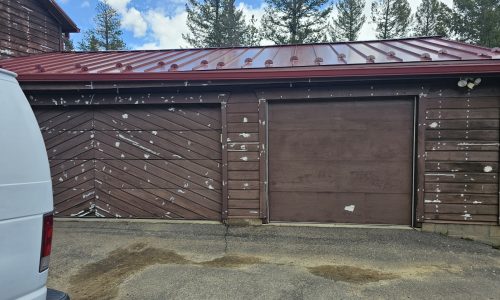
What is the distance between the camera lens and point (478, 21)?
674 inches

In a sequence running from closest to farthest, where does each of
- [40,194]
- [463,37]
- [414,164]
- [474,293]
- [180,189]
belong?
[40,194] < [474,293] < [414,164] < [180,189] < [463,37]

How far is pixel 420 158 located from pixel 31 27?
9605mm

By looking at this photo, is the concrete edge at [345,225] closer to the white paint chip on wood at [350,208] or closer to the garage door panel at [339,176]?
the white paint chip on wood at [350,208]

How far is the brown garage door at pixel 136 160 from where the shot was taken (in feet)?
18.5

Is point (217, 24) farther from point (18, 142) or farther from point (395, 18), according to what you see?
point (18, 142)

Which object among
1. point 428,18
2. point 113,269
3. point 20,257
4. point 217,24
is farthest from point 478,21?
point 20,257

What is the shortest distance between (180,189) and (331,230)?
8.75 feet

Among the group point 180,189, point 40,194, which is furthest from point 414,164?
point 40,194

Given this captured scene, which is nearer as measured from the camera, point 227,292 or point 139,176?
point 227,292

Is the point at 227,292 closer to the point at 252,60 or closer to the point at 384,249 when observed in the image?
the point at 384,249

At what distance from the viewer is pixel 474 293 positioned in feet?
11.1

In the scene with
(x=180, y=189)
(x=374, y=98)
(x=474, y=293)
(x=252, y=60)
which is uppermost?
(x=252, y=60)

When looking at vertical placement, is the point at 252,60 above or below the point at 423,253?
above

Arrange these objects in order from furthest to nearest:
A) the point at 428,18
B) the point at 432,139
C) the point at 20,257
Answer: the point at 428,18
the point at 432,139
the point at 20,257
